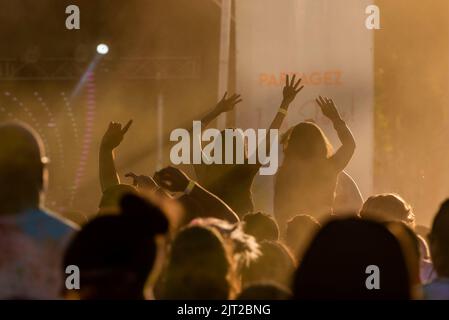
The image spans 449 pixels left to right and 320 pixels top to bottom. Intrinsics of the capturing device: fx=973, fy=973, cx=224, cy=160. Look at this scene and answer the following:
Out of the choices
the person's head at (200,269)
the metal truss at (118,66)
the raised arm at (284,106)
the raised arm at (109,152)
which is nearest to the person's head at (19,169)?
the person's head at (200,269)

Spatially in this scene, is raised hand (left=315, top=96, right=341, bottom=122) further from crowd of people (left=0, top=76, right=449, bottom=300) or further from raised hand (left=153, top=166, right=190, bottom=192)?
crowd of people (left=0, top=76, right=449, bottom=300)

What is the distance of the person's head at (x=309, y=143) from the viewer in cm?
498

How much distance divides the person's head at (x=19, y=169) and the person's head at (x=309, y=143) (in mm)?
2573

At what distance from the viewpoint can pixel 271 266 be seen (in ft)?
10.2

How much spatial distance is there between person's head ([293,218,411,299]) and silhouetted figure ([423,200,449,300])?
1.62 ft

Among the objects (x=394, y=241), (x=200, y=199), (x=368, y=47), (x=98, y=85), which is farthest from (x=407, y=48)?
(x=394, y=241)

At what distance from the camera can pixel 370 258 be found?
2.35 m

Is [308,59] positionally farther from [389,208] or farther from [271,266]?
[271,266]

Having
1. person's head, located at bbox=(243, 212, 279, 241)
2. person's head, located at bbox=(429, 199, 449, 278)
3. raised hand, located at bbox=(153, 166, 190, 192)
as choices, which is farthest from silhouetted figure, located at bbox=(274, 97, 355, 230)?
person's head, located at bbox=(429, 199, 449, 278)

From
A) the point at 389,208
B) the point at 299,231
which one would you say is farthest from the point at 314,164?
the point at 299,231

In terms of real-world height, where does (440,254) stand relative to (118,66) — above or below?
below

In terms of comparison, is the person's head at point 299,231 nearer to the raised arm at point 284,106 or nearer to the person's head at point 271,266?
the person's head at point 271,266

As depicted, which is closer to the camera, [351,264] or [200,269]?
[351,264]

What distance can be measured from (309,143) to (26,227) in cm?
265
